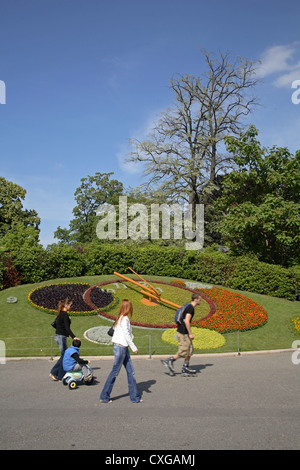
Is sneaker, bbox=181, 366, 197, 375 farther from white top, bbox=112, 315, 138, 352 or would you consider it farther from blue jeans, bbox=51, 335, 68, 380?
blue jeans, bbox=51, 335, 68, 380

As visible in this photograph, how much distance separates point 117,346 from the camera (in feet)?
24.2

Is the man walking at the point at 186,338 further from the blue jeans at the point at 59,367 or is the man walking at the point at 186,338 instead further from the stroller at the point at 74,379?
the blue jeans at the point at 59,367

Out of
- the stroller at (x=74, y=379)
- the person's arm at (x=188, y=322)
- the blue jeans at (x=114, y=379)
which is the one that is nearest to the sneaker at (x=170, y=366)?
the person's arm at (x=188, y=322)

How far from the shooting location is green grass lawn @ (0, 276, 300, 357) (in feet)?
38.5

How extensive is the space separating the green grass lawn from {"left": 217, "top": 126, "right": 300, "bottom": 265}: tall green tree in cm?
569

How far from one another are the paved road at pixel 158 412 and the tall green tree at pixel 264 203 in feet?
43.5

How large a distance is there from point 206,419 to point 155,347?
5.74 m

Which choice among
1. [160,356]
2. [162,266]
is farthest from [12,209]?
[160,356]

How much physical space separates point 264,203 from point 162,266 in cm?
728

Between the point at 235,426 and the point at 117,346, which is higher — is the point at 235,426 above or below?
below
